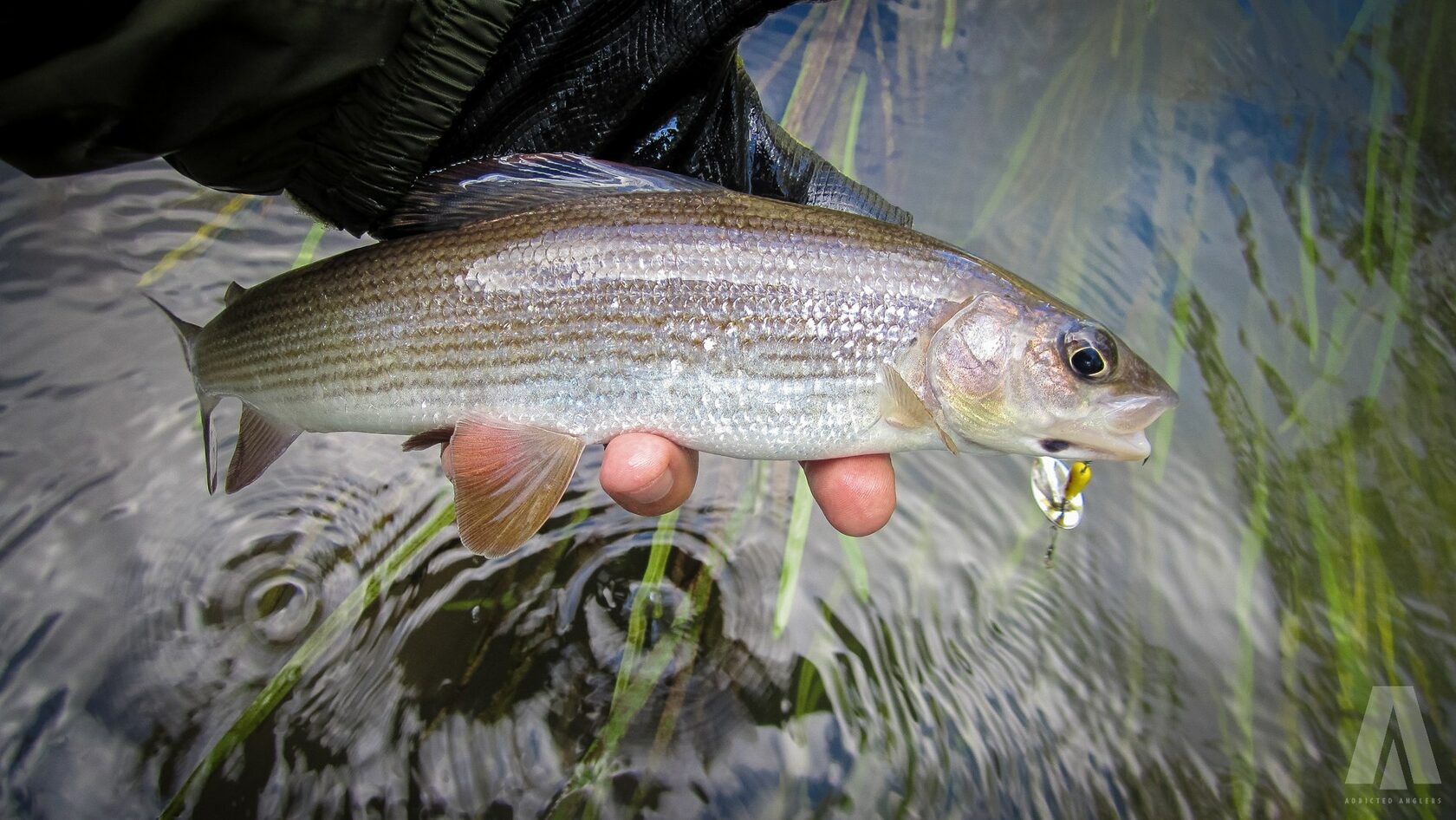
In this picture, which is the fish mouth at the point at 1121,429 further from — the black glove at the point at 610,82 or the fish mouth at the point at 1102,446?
the black glove at the point at 610,82

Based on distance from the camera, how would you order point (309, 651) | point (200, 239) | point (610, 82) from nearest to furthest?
point (610, 82) → point (309, 651) → point (200, 239)

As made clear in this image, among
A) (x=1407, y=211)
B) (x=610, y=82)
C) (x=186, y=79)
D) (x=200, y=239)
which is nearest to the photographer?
(x=186, y=79)

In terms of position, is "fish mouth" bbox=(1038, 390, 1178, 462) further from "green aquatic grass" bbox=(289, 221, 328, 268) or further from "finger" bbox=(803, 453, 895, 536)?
"green aquatic grass" bbox=(289, 221, 328, 268)

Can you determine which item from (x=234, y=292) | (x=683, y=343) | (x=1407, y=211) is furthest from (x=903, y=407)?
(x=1407, y=211)

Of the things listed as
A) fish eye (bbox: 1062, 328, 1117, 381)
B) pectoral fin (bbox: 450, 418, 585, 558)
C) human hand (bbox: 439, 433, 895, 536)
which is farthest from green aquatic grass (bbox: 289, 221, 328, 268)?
fish eye (bbox: 1062, 328, 1117, 381)

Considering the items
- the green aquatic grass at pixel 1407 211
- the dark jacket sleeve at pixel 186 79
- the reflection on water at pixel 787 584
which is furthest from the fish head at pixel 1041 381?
the green aquatic grass at pixel 1407 211

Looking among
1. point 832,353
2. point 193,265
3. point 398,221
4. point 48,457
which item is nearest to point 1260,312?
point 832,353

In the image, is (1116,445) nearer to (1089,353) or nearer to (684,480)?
(1089,353)
